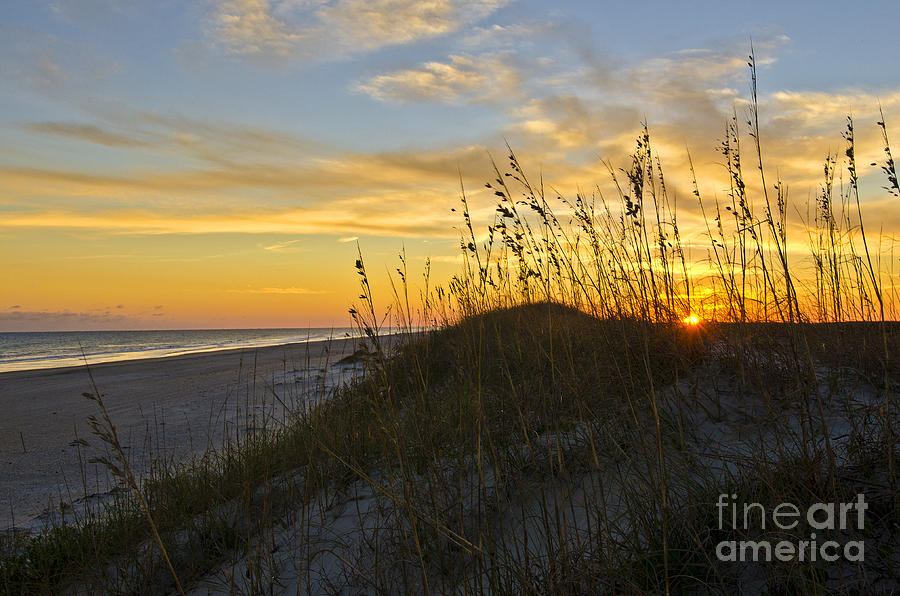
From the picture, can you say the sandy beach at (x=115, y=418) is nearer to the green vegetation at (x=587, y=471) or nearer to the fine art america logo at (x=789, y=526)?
the green vegetation at (x=587, y=471)

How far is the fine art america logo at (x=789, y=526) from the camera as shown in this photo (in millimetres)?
1658

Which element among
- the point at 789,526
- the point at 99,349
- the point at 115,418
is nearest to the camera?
the point at 789,526

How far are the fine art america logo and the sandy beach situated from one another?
1.60m

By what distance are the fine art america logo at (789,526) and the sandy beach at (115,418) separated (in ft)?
5.26

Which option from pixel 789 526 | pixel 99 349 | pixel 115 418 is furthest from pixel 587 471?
pixel 99 349

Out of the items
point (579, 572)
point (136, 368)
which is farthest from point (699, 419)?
point (136, 368)

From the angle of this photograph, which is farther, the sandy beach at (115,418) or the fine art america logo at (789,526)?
the sandy beach at (115,418)

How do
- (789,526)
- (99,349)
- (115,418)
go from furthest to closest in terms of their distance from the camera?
(99,349) < (115,418) < (789,526)

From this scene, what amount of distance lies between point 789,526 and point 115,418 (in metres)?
8.95

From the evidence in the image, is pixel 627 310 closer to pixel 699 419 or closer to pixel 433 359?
pixel 699 419

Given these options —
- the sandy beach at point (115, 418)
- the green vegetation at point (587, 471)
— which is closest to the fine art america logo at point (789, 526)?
the green vegetation at point (587, 471)

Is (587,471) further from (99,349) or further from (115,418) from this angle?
(99,349)

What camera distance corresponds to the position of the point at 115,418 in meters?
7.99

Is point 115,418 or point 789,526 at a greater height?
point 789,526
